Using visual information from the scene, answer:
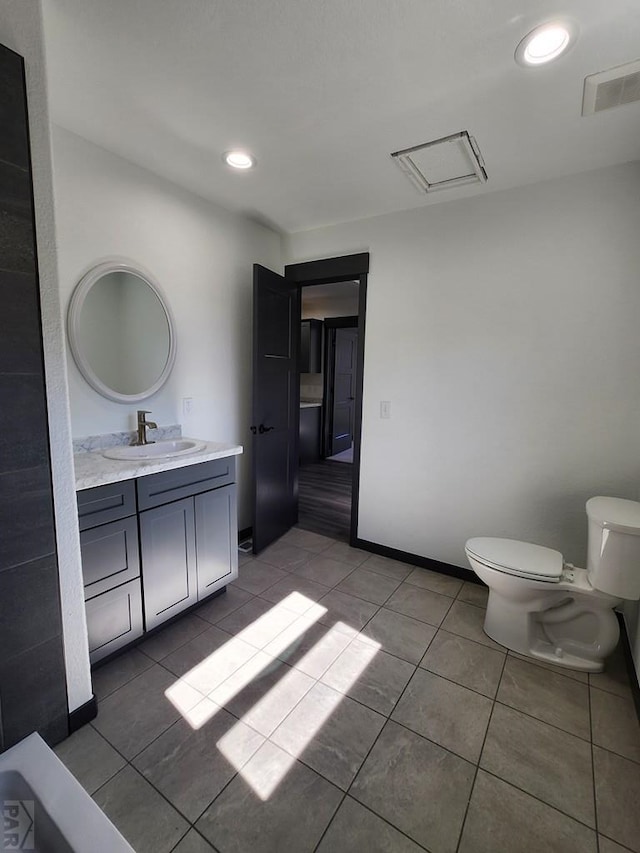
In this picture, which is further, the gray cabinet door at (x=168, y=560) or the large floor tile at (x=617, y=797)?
the gray cabinet door at (x=168, y=560)

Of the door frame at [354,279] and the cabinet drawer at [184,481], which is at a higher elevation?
the door frame at [354,279]

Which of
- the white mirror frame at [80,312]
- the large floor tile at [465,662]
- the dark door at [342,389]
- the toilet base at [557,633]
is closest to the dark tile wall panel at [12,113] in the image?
the white mirror frame at [80,312]

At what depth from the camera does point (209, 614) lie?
2.06 m

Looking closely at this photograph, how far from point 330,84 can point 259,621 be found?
243 cm

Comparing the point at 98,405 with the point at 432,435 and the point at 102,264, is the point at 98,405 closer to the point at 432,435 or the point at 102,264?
the point at 102,264

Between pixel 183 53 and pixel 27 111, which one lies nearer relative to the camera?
pixel 27 111

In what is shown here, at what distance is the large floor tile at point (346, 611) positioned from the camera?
1990mm

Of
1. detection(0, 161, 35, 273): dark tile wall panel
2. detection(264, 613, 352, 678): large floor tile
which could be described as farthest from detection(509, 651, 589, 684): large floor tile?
detection(0, 161, 35, 273): dark tile wall panel

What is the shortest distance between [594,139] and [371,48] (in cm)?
115

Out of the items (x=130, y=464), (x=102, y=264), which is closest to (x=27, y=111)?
(x=102, y=264)

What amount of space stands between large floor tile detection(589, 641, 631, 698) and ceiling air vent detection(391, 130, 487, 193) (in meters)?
2.50

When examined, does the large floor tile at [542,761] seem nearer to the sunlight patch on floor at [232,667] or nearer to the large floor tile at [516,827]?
the large floor tile at [516,827]

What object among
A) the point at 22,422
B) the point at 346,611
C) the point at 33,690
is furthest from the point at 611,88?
the point at 33,690

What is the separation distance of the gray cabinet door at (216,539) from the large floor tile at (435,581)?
1170 mm
